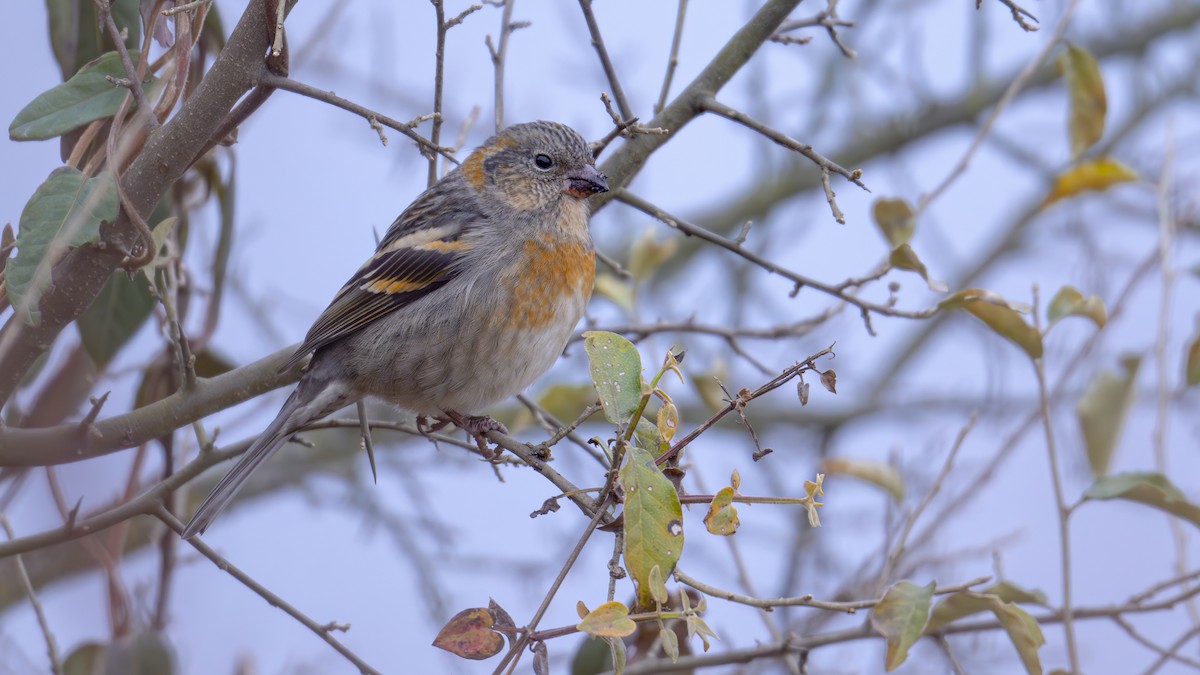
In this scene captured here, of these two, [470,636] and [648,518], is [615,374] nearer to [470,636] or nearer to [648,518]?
[648,518]

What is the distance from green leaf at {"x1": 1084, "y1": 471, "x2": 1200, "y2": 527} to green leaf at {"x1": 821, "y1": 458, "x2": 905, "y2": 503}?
741 millimetres

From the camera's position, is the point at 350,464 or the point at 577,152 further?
the point at 350,464

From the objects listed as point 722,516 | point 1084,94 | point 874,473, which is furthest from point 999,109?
point 722,516

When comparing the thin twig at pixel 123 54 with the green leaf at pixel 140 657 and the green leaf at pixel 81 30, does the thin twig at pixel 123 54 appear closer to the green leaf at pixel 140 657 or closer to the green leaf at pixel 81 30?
the green leaf at pixel 81 30

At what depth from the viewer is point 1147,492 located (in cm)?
274

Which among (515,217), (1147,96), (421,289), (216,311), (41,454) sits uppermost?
(1147,96)

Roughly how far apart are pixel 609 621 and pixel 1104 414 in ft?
6.36

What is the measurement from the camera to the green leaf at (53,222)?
206 centimetres

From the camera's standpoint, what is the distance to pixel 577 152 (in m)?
3.83

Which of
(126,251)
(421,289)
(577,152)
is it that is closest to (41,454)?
(126,251)

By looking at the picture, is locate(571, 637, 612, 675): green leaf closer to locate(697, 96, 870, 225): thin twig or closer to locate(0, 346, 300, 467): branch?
locate(0, 346, 300, 467): branch

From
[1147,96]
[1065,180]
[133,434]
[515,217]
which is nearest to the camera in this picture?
[133,434]

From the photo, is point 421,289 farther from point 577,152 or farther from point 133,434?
point 133,434

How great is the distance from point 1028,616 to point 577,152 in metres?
2.04
